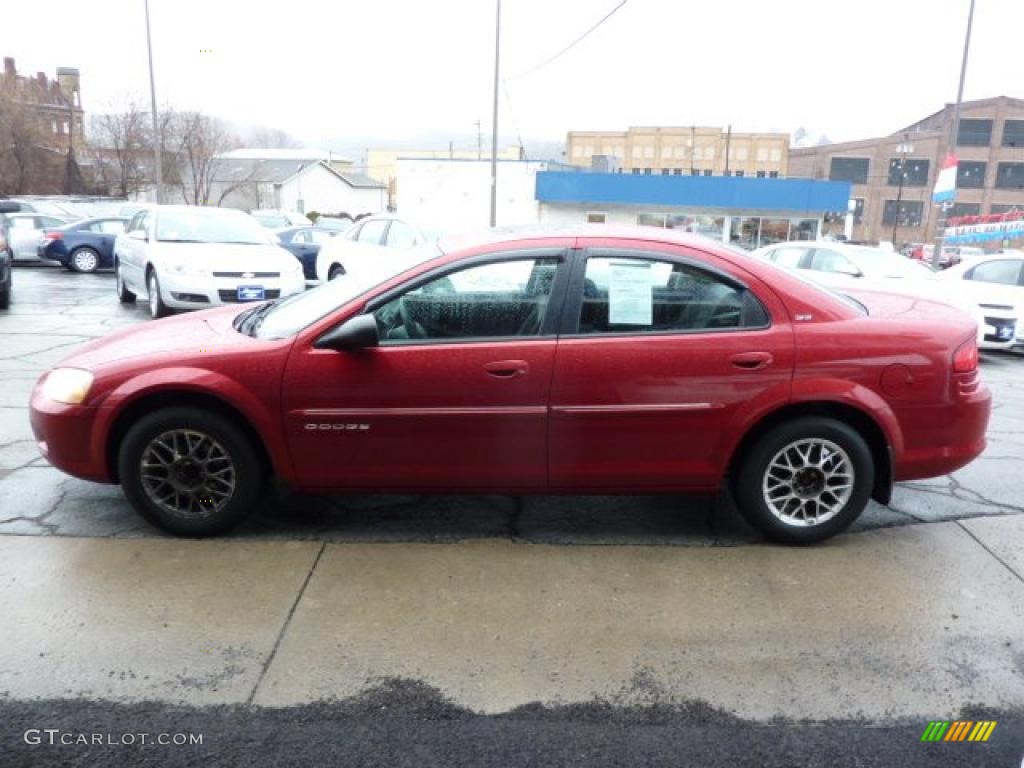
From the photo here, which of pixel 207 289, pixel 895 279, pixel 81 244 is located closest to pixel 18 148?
pixel 81 244

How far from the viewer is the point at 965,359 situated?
3.91 meters

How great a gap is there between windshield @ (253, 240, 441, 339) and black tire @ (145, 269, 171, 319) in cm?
638

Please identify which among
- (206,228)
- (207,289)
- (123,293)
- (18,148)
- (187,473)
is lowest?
(123,293)

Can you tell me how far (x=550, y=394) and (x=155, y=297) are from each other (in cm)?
805

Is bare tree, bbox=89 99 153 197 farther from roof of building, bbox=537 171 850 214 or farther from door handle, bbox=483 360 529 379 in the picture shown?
door handle, bbox=483 360 529 379

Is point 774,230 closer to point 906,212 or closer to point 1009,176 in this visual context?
point 906,212

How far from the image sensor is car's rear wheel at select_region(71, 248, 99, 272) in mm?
17422

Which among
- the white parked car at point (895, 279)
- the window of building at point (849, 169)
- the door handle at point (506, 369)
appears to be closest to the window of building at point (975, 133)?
the window of building at point (849, 169)

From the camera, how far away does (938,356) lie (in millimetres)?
3855

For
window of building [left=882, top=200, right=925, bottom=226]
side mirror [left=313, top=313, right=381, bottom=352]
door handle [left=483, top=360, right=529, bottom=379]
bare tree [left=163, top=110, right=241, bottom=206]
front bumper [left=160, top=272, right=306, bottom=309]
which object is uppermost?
bare tree [left=163, top=110, right=241, bottom=206]

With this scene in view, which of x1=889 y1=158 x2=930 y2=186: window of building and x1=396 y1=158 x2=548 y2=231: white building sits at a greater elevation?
x1=889 y1=158 x2=930 y2=186: window of building

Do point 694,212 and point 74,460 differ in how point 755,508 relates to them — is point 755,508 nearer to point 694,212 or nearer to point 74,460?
point 74,460

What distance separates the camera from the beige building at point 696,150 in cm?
8956

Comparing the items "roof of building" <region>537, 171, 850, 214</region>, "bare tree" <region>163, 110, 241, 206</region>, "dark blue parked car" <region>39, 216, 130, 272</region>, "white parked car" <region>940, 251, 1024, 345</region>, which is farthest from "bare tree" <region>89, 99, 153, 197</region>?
"white parked car" <region>940, 251, 1024, 345</region>
